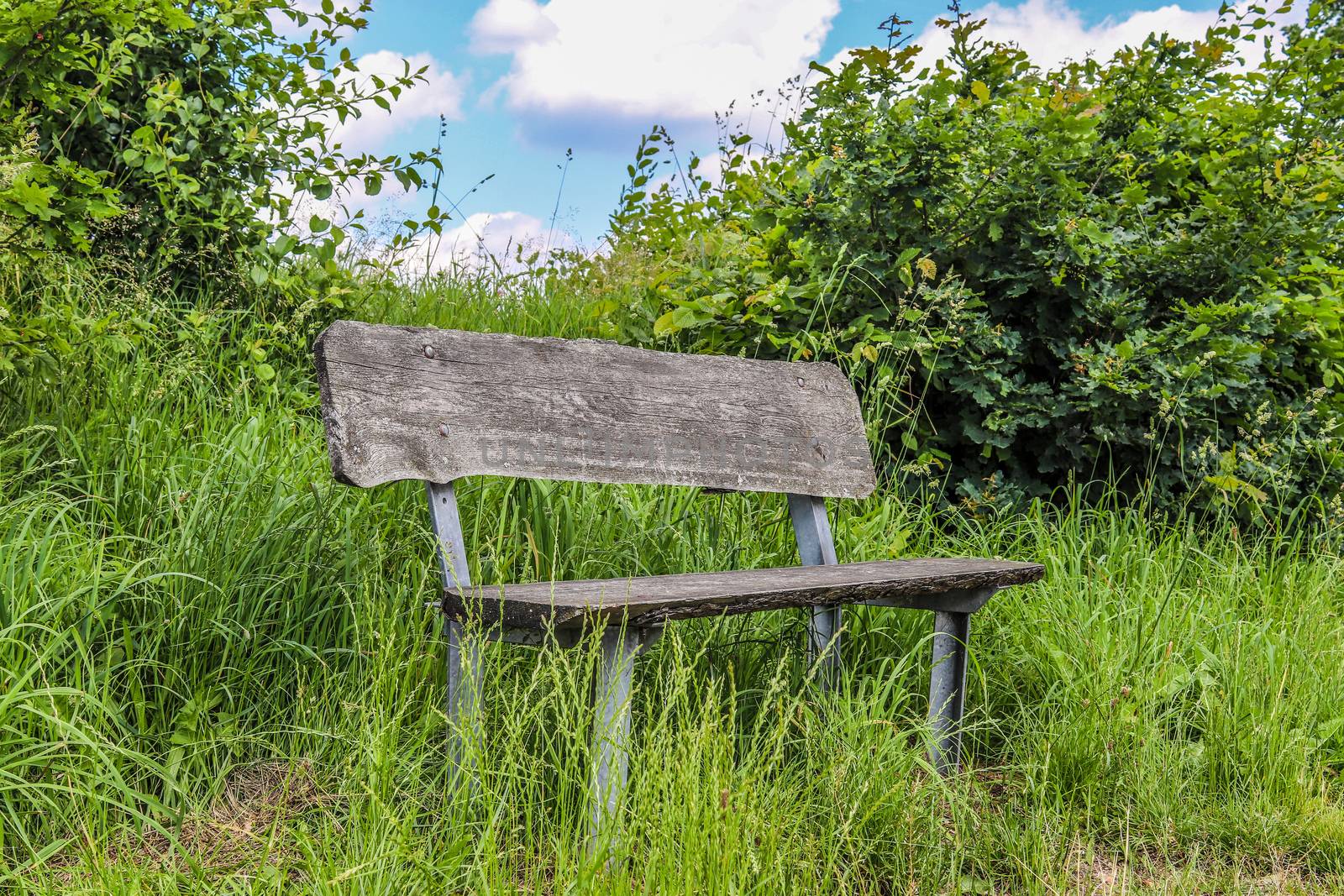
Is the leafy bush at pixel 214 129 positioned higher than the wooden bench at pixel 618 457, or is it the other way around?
the leafy bush at pixel 214 129

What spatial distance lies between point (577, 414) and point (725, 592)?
0.81m

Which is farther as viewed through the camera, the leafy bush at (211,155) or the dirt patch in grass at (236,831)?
the leafy bush at (211,155)

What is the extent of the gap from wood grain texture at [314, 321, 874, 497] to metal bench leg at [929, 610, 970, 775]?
23.4 inches

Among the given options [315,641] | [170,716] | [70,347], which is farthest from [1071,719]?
[70,347]

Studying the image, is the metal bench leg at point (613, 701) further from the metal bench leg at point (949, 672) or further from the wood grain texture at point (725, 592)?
the metal bench leg at point (949, 672)

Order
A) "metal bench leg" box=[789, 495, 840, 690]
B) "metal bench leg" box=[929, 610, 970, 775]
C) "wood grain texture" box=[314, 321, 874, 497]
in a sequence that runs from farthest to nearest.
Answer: "metal bench leg" box=[789, 495, 840, 690], "metal bench leg" box=[929, 610, 970, 775], "wood grain texture" box=[314, 321, 874, 497]

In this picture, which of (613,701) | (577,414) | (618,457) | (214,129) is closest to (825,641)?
(618,457)

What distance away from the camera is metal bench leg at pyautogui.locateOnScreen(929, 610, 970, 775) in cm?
303

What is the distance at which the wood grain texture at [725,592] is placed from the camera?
215cm

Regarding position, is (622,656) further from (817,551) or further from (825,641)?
(817,551)

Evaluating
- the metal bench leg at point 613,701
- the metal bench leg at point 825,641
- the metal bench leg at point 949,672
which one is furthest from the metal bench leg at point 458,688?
the metal bench leg at point 949,672

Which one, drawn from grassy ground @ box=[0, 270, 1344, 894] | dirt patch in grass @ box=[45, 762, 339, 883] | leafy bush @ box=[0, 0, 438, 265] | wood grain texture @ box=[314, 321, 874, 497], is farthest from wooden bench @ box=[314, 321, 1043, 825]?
leafy bush @ box=[0, 0, 438, 265]

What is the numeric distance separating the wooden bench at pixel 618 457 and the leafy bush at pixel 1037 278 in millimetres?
707

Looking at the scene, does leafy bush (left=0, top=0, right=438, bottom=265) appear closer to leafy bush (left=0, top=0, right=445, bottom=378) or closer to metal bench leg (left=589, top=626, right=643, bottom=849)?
leafy bush (left=0, top=0, right=445, bottom=378)
